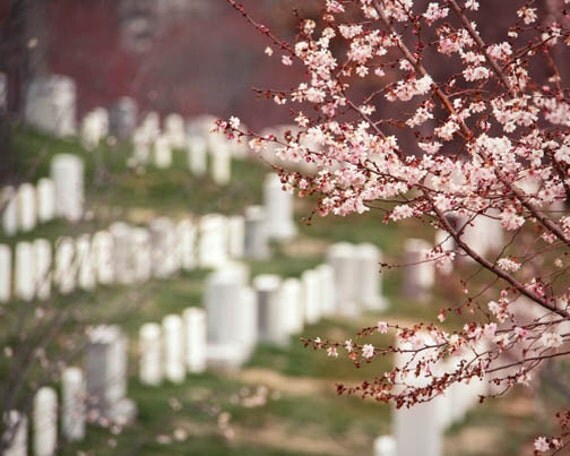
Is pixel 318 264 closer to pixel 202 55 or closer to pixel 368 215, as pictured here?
pixel 368 215

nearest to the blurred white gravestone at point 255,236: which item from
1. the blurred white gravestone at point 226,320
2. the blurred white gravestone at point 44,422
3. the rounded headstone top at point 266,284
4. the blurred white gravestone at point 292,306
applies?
the blurred white gravestone at point 292,306

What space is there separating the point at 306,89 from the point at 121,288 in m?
9.68

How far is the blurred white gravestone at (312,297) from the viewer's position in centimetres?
1401

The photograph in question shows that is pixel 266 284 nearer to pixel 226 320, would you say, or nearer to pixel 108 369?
pixel 226 320

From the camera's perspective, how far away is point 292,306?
13.5 meters

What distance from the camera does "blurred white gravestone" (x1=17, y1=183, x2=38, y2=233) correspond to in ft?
47.2

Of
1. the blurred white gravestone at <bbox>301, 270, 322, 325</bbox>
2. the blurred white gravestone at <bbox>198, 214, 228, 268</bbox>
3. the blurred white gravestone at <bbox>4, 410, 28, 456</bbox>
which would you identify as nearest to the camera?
the blurred white gravestone at <bbox>4, 410, 28, 456</bbox>

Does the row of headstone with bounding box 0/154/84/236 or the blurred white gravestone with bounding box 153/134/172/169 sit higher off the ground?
the blurred white gravestone with bounding box 153/134/172/169

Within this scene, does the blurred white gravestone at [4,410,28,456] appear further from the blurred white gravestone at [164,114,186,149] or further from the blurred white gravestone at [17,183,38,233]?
the blurred white gravestone at [164,114,186,149]

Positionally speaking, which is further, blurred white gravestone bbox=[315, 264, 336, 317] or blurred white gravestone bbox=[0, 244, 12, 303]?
blurred white gravestone bbox=[315, 264, 336, 317]

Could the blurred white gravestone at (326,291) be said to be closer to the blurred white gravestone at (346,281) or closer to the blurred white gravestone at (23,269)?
the blurred white gravestone at (346,281)

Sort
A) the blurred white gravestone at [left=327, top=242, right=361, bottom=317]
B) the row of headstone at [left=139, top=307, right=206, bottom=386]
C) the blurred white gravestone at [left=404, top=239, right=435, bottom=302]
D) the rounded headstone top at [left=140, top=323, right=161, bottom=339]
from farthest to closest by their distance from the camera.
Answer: the blurred white gravestone at [left=404, top=239, right=435, bottom=302] < the blurred white gravestone at [left=327, top=242, right=361, bottom=317] < the row of headstone at [left=139, top=307, right=206, bottom=386] < the rounded headstone top at [left=140, top=323, right=161, bottom=339]

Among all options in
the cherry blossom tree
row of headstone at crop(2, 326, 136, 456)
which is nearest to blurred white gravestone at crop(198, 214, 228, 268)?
row of headstone at crop(2, 326, 136, 456)

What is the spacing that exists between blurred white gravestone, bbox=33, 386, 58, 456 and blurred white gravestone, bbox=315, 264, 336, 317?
5.69m
